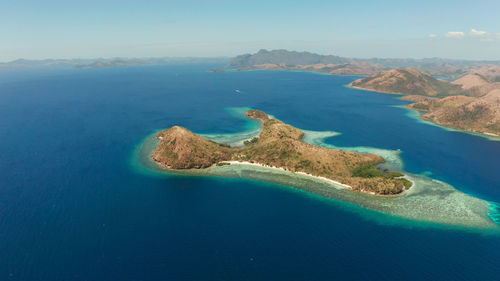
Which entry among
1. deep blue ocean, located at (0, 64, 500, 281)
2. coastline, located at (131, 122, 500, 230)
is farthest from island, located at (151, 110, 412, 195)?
deep blue ocean, located at (0, 64, 500, 281)

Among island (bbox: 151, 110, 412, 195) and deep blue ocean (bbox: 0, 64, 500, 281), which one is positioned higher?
island (bbox: 151, 110, 412, 195)

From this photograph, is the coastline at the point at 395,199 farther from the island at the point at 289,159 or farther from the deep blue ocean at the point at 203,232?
the deep blue ocean at the point at 203,232

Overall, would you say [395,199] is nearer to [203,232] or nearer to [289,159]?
[289,159]

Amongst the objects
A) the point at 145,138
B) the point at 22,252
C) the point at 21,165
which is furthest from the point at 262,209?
the point at 21,165

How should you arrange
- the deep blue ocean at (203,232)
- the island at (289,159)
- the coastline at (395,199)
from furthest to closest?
the island at (289,159) → the coastline at (395,199) → the deep blue ocean at (203,232)

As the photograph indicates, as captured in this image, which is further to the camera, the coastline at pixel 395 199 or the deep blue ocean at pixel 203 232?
the coastline at pixel 395 199

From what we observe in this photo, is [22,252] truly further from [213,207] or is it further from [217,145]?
[217,145]

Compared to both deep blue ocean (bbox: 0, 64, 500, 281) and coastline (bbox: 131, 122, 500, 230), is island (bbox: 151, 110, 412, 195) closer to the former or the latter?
coastline (bbox: 131, 122, 500, 230)

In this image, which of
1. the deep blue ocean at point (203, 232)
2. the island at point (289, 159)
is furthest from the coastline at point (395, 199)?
the deep blue ocean at point (203, 232)
